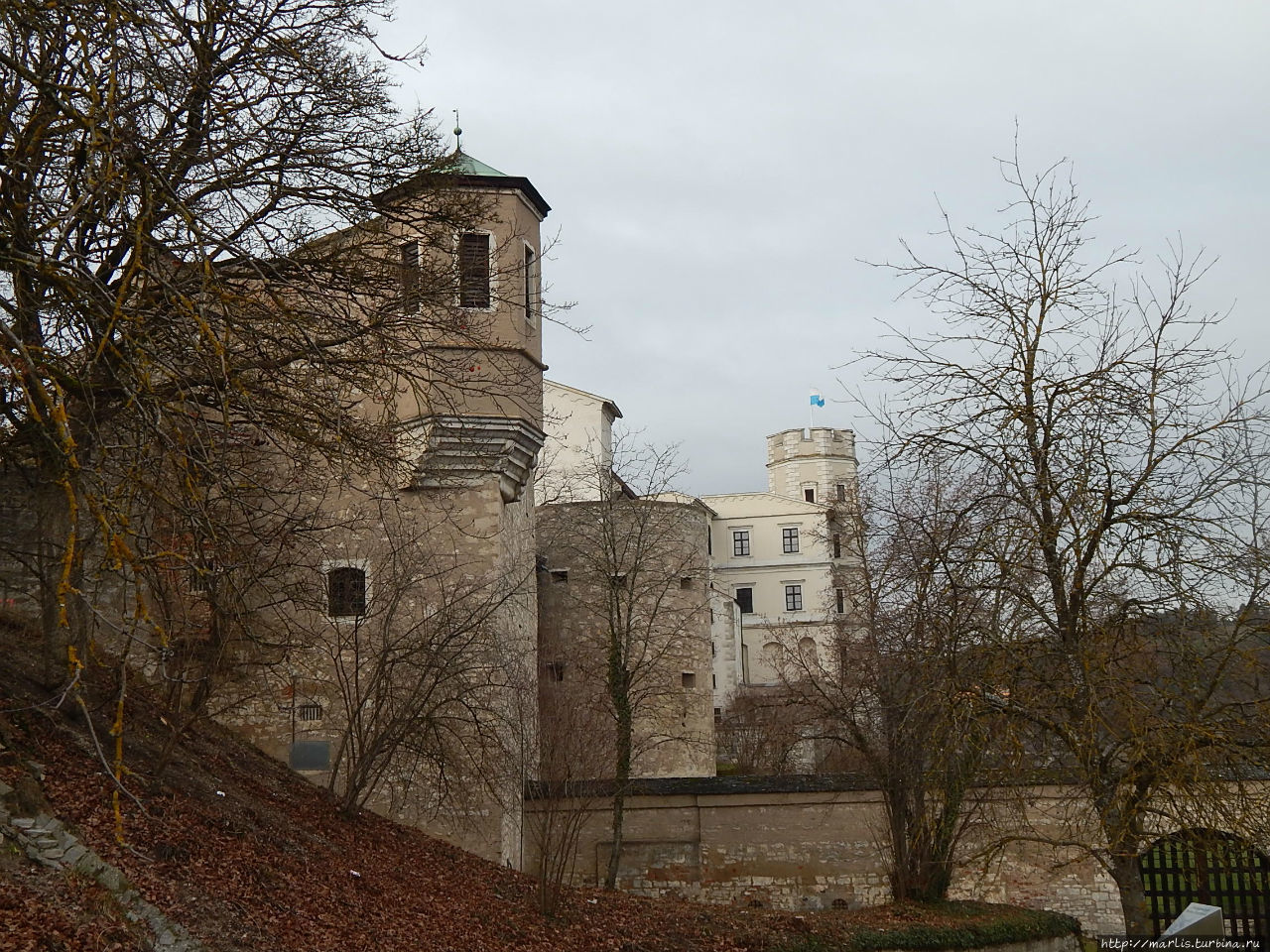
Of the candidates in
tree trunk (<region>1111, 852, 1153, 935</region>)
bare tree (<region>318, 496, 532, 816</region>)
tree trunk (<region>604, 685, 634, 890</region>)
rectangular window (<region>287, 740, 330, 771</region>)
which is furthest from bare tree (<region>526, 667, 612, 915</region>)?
tree trunk (<region>1111, 852, 1153, 935</region>)

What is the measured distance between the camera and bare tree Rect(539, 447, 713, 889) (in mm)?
25422

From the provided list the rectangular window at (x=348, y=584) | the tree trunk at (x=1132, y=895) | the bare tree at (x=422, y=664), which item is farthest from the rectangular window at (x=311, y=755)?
the tree trunk at (x=1132, y=895)

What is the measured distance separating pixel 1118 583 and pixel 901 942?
7.45 metres

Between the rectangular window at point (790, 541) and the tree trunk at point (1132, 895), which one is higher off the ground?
the rectangular window at point (790, 541)

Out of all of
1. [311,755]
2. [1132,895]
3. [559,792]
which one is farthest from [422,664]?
[1132,895]

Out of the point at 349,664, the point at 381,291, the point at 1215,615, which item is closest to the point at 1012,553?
the point at 1215,615

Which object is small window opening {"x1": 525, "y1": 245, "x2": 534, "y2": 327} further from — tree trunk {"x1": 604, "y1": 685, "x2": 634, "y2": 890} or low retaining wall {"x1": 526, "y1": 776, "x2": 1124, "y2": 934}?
low retaining wall {"x1": 526, "y1": 776, "x2": 1124, "y2": 934}

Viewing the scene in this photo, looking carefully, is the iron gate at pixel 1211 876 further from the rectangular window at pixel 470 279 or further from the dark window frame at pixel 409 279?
the rectangular window at pixel 470 279

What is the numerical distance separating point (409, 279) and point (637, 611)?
17.2 m

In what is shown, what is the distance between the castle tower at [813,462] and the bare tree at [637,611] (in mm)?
39173

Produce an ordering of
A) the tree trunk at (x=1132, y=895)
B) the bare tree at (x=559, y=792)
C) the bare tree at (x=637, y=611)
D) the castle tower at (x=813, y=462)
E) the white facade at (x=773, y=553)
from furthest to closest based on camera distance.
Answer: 1. the castle tower at (x=813, y=462)
2. the white facade at (x=773, y=553)
3. the bare tree at (x=637, y=611)
4. the bare tree at (x=559, y=792)
5. the tree trunk at (x=1132, y=895)

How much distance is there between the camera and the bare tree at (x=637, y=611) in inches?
1001

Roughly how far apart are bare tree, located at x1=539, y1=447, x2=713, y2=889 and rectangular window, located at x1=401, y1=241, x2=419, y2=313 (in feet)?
41.2

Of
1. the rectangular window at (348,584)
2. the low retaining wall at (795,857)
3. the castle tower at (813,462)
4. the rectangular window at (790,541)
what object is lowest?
the low retaining wall at (795,857)
